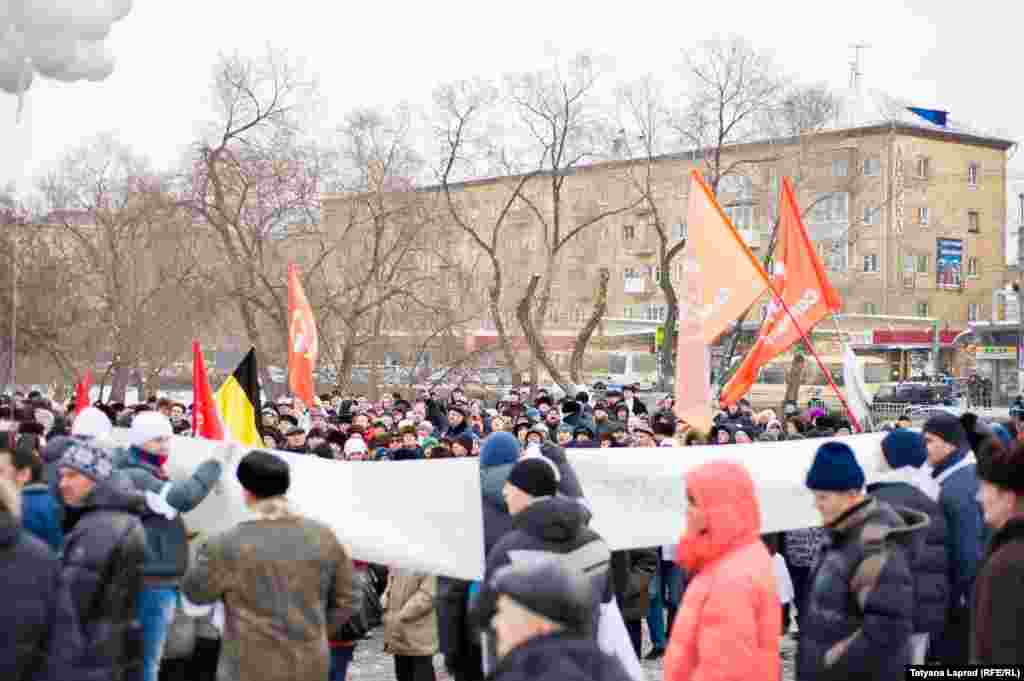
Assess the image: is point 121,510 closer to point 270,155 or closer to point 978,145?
point 270,155

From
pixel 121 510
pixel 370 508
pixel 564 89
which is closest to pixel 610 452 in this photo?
pixel 370 508

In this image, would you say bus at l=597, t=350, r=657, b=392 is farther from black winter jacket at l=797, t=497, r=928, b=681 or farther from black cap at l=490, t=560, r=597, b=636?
black cap at l=490, t=560, r=597, b=636

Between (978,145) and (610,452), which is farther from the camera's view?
(978,145)

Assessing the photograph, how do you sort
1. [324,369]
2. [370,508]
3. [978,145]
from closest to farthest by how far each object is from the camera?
[370,508]
[324,369]
[978,145]

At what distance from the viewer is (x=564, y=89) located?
41844mm

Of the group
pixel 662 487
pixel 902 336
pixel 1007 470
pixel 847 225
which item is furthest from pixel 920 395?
pixel 1007 470

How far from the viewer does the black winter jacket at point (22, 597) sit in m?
4.79

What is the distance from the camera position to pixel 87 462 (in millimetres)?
5715

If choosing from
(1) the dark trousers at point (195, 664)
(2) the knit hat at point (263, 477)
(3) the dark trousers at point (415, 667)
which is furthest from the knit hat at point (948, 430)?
(1) the dark trousers at point (195, 664)

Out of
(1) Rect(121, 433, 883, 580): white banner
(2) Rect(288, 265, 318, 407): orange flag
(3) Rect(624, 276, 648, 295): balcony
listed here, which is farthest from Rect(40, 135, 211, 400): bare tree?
(3) Rect(624, 276, 648, 295): balcony

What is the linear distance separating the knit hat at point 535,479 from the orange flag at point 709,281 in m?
6.04

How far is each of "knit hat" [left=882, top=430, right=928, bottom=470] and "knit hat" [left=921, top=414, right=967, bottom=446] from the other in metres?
0.27

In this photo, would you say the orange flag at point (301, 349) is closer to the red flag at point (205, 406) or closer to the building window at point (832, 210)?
the red flag at point (205, 406)

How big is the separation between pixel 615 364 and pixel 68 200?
88.0ft
